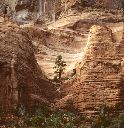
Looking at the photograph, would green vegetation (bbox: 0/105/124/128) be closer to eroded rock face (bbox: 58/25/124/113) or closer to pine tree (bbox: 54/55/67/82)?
eroded rock face (bbox: 58/25/124/113)

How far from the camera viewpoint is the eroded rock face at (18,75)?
32.2 meters

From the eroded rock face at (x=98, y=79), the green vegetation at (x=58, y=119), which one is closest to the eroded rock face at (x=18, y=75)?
the green vegetation at (x=58, y=119)

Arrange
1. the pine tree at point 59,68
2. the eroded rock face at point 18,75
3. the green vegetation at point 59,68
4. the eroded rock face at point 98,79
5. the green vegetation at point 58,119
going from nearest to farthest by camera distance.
Answer: the green vegetation at point 58,119
the eroded rock face at point 18,75
the eroded rock face at point 98,79
the green vegetation at point 59,68
the pine tree at point 59,68

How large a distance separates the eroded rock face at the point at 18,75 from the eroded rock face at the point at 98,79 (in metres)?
1.78

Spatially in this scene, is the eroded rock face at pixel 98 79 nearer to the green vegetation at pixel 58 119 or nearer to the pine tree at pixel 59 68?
the green vegetation at pixel 58 119

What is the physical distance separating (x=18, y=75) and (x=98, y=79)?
19.6 ft

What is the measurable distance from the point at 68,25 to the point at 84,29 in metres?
2.01

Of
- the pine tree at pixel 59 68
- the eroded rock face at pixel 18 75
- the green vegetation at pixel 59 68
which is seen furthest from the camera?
the pine tree at pixel 59 68

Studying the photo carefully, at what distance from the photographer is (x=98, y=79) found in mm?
34625

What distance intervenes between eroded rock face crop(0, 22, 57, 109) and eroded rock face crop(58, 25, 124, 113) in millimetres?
1781

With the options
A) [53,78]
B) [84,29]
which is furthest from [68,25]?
[53,78]

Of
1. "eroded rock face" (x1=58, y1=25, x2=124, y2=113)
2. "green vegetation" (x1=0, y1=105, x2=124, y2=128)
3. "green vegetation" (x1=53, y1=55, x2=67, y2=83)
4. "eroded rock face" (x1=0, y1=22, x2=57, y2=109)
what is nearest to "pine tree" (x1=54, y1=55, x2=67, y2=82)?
"green vegetation" (x1=53, y1=55, x2=67, y2=83)

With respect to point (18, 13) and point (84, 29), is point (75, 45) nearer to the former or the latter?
point (84, 29)

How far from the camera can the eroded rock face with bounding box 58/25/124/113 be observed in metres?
33.5
